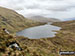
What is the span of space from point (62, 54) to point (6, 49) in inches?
1136

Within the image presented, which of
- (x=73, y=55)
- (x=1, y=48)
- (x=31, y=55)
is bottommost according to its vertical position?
(x=73, y=55)

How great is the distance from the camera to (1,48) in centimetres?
2200

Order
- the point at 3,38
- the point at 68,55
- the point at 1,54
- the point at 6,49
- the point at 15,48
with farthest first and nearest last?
the point at 68,55 → the point at 3,38 → the point at 15,48 → the point at 6,49 → the point at 1,54

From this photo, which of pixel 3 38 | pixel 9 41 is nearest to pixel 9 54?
pixel 9 41

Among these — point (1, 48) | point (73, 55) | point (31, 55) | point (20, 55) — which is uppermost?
point (1, 48)

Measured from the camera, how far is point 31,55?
25.2 metres

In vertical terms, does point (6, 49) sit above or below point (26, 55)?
above

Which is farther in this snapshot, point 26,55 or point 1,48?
point 26,55

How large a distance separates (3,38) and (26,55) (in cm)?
733


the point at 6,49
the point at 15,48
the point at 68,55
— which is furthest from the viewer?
the point at 68,55

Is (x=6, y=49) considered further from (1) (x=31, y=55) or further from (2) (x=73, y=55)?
(2) (x=73, y=55)

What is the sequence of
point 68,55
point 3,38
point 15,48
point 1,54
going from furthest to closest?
point 68,55 < point 3,38 < point 15,48 < point 1,54

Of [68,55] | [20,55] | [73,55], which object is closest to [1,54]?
[20,55]

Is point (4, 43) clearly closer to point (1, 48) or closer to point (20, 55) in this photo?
point (1, 48)
